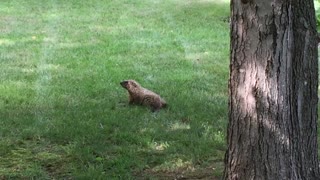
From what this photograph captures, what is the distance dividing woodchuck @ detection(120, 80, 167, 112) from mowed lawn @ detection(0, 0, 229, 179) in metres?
0.09

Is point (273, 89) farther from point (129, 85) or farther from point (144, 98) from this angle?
point (129, 85)

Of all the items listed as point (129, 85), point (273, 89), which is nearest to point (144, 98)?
point (129, 85)

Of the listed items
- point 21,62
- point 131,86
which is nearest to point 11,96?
point 131,86

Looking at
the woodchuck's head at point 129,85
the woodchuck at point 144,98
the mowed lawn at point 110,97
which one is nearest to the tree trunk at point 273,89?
the mowed lawn at point 110,97

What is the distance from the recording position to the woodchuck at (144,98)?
5953 mm

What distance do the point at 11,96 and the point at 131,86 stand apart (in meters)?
1.33

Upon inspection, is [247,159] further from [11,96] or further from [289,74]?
[11,96]

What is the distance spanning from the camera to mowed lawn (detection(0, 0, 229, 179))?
4637 mm

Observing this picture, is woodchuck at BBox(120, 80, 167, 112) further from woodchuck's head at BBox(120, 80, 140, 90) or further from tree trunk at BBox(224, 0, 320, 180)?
tree trunk at BBox(224, 0, 320, 180)

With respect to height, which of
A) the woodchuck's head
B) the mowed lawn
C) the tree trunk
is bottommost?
the mowed lawn

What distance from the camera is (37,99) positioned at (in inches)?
254

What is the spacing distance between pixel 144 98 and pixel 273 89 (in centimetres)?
290

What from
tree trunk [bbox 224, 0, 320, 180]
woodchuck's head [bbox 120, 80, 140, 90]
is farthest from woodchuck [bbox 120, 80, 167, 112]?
tree trunk [bbox 224, 0, 320, 180]

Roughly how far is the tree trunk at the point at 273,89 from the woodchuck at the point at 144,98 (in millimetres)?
2538
